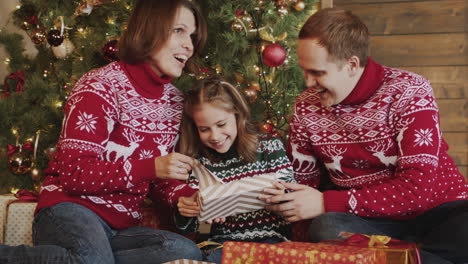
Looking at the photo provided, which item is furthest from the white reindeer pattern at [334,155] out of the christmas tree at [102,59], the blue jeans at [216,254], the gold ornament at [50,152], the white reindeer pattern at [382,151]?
the gold ornament at [50,152]

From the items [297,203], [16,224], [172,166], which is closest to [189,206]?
[172,166]

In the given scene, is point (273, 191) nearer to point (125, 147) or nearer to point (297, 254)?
point (297, 254)

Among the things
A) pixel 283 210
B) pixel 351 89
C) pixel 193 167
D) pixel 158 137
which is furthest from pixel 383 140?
pixel 158 137

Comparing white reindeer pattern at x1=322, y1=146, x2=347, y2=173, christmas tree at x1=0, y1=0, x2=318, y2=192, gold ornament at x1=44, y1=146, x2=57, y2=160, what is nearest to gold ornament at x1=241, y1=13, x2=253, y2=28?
christmas tree at x1=0, y1=0, x2=318, y2=192

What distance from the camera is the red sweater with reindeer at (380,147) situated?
67.9 inches

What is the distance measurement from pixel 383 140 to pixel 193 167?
2.29ft

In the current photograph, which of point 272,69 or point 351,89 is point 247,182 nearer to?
point 351,89

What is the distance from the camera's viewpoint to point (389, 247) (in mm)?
1349

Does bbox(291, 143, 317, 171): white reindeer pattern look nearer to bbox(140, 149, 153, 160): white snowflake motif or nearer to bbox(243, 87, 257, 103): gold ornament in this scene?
bbox(243, 87, 257, 103): gold ornament

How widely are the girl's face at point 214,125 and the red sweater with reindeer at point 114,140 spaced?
0.16m

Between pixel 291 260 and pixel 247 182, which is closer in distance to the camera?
pixel 291 260

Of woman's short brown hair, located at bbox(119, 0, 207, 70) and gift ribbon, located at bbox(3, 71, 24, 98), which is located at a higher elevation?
woman's short brown hair, located at bbox(119, 0, 207, 70)

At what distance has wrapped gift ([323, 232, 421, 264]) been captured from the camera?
134 centimetres

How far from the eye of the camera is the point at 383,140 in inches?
72.1
